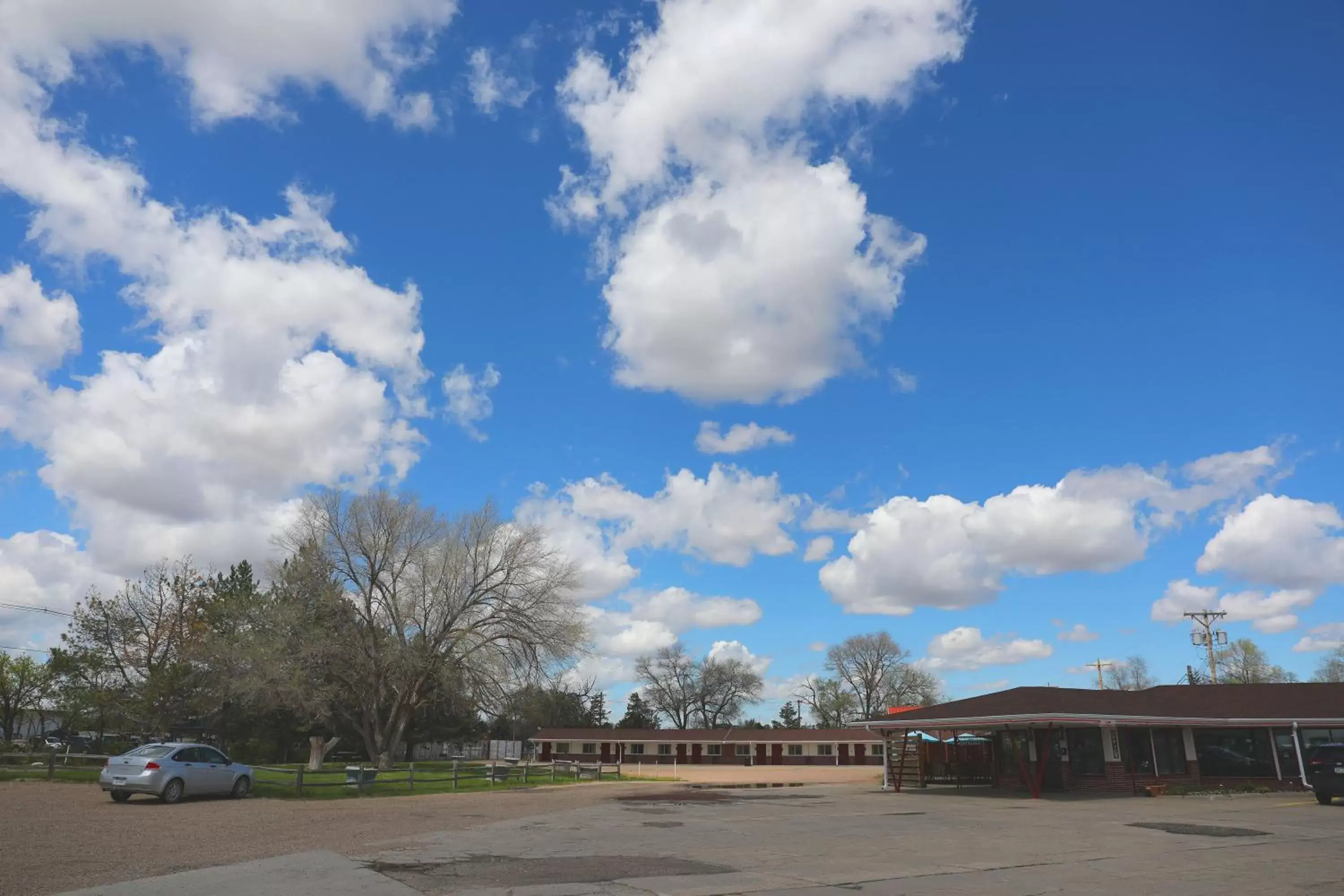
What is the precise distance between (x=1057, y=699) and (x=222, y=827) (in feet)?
91.3

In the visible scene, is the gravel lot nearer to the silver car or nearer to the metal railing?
the silver car

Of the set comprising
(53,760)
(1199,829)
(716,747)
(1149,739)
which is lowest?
(716,747)

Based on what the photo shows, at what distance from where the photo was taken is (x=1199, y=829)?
1812cm

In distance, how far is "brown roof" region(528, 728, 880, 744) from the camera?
79.7m

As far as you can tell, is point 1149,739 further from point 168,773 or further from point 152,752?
point 152,752

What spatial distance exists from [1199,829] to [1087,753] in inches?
571

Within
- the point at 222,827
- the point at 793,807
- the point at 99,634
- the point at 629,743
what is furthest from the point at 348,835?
the point at 629,743

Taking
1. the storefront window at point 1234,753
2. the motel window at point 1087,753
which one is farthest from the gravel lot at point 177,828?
the storefront window at point 1234,753

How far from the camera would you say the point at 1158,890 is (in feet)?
34.9

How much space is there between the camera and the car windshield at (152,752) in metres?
21.3

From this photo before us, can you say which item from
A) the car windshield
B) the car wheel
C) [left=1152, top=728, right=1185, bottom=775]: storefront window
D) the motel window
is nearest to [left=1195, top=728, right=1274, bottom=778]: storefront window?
[left=1152, top=728, right=1185, bottom=775]: storefront window

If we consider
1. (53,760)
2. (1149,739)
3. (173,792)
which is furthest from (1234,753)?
(53,760)

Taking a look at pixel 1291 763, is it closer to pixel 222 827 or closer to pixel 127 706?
pixel 222 827

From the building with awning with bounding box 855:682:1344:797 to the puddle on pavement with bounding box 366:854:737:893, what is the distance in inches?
773
